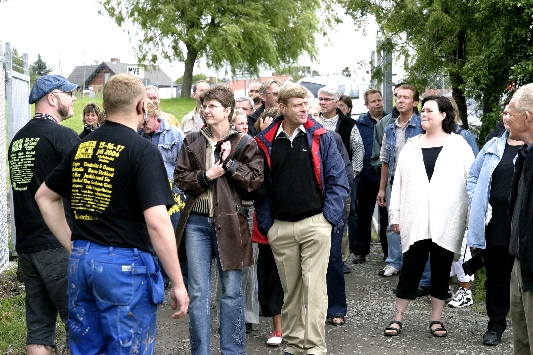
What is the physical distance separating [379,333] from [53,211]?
393cm

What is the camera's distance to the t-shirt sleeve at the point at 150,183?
13.8ft

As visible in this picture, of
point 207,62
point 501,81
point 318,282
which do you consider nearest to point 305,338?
point 318,282

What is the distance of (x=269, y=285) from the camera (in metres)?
7.21

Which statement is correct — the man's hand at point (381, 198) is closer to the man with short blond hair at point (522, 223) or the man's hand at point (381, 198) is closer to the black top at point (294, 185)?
the black top at point (294, 185)

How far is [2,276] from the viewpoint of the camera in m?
9.48

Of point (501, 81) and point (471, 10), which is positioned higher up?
point (471, 10)

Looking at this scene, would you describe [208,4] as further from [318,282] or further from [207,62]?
[318,282]

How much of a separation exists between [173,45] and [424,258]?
126ft

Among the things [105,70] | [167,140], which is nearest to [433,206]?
[167,140]

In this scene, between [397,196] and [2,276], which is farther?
[2,276]

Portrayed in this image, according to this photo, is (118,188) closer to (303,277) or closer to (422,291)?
(303,277)

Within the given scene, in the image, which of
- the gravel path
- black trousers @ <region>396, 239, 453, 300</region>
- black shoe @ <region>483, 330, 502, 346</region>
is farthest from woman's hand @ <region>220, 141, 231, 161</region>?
black shoe @ <region>483, 330, 502, 346</region>

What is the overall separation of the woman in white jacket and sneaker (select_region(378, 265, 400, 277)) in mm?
2438

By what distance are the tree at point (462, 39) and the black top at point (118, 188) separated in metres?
5.42
